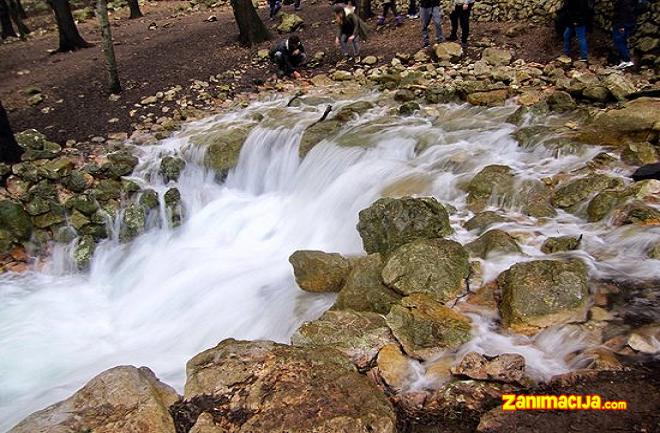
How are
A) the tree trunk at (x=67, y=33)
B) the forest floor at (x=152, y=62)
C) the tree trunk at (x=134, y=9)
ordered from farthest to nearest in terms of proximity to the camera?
the tree trunk at (x=134, y=9) < the tree trunk at (x=67, y=33) < the forest floor at (x=152, y=62)

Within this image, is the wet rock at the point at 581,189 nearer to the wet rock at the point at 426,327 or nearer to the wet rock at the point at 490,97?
the wet rock at the point at 426,327

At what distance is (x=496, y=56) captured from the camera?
428 inches

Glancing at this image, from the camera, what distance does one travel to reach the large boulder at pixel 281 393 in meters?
3.24

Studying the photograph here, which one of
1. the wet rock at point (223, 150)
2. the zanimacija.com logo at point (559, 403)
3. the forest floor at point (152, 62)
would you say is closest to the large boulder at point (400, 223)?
→ the zanimacija.com logo at point (559, 403)

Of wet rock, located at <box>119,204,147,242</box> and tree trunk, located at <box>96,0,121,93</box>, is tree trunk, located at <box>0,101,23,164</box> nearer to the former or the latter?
wet rock, located at <box>119,204,147,242</box>

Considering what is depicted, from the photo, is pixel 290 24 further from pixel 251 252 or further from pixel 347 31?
pixel 251 252

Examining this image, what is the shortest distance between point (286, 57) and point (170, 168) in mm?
4818

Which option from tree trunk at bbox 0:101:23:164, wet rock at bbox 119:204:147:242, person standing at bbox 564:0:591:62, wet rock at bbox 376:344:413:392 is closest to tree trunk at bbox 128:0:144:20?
tree trunk at bbox 0:101:23:164

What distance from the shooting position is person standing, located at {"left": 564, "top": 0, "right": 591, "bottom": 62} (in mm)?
9484

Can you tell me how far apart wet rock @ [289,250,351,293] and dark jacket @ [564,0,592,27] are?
25.1 ft

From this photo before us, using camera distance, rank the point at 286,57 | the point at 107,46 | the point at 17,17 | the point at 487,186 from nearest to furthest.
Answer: the point at 487,186 < the point at 107,46 < the point at 286,57 < the point at 17,17

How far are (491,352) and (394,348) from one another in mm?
805

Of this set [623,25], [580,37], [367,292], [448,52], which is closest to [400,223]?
[367,292]

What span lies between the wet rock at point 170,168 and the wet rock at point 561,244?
7403 mm
